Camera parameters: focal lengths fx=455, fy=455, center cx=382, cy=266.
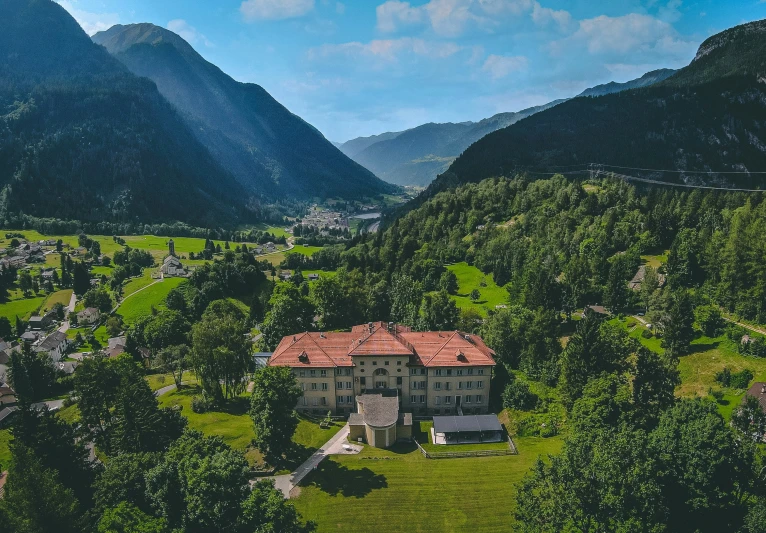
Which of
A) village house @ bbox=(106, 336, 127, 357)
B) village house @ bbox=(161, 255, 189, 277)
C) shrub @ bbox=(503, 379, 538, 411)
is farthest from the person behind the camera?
village house @ bbox=(161, 255, 189, 277)

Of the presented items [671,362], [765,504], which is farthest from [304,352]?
[765,504]

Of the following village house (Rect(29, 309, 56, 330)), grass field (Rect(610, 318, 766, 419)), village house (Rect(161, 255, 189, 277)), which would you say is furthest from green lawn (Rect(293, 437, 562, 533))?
village house (Rect(161, 255, 189, 277))

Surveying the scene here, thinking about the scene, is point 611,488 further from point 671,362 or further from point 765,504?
point 671,362

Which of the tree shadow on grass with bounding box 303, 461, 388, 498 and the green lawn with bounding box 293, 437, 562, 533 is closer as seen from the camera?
the green lawn with bounding box 293, 437, 562, 533

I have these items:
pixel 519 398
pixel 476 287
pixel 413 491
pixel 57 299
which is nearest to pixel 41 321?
pixel 57 299

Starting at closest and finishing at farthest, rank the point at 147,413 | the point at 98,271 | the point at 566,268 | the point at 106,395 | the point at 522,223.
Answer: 1. the point at 147,413
2. the point at 106,395
3. the point at 566,268
4. the point at 522,223
5. the point at 98,271

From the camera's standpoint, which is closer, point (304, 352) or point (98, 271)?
point (304, 352)

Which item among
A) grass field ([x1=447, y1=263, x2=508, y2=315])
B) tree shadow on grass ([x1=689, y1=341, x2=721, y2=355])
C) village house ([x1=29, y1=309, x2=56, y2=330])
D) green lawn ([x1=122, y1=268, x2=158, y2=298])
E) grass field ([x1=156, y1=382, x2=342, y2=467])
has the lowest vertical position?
village house ([x1=29, y1=309, x2=56, y2=330])

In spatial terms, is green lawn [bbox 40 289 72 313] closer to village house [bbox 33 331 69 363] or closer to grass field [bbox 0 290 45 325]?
grass field [bbox 0 290 45 325]
